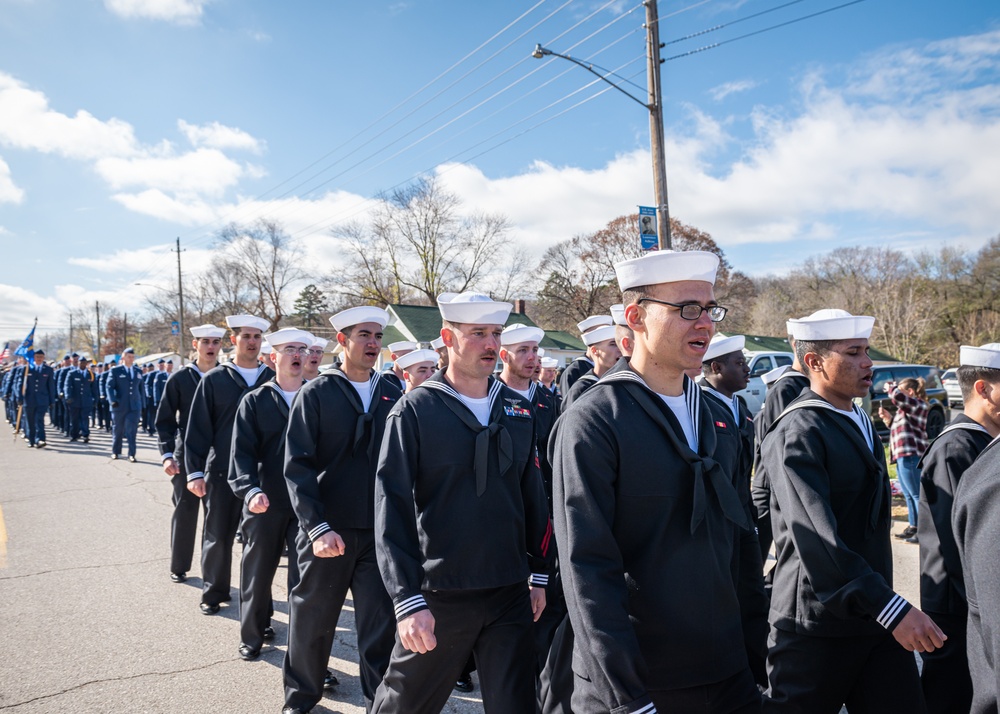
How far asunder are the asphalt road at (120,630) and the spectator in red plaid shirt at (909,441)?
1.55 ft

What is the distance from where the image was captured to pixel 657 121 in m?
12.5

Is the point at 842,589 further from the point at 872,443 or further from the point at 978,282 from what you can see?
the point at 978,282

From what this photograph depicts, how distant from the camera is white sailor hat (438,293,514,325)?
3.37m

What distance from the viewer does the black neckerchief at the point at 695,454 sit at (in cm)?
212

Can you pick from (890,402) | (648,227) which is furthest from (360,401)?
(890,402)

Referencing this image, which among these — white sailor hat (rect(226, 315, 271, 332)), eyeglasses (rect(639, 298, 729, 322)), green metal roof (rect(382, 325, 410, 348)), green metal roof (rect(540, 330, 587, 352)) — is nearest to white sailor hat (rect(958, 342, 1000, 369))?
eyeglasses (rect(639, 298, 729, 322))

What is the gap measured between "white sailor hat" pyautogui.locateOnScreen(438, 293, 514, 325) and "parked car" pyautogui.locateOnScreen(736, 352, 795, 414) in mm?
15930

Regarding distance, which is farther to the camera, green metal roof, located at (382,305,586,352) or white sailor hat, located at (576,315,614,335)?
green metal roof, located at (382,305,586,352)

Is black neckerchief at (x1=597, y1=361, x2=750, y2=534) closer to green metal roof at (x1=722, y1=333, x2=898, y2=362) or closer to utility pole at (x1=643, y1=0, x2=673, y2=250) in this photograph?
utility pole at (x1=643, y1=0, x2=673, y2=250)

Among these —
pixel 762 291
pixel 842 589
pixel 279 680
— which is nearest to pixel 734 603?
pixel 842 589

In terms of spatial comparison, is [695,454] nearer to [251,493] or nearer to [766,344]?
[251,493]

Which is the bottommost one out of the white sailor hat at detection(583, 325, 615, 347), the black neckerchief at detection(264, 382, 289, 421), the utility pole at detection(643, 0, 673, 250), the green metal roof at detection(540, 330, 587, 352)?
the black neckerchief at detection(264, 382, 289, 421)

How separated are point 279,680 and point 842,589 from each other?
11.9 feet

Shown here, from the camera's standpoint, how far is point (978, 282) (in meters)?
40.4
